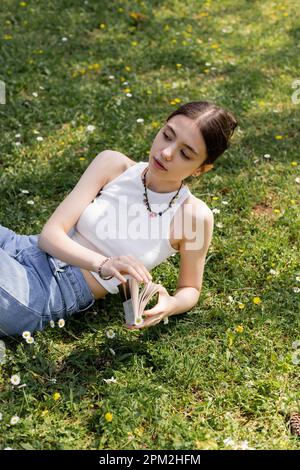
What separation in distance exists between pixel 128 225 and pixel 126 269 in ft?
1.25

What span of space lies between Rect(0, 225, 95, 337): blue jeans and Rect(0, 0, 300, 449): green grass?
13cm

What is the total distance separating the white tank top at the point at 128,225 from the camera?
2.86 metres

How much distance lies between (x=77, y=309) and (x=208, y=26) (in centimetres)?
442

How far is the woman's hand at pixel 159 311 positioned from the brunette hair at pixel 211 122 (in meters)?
0.68

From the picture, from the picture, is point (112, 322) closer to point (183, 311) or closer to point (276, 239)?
point (183, 311)

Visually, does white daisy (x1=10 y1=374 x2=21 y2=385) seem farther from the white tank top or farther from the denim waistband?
the white tank top

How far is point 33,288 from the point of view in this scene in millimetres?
2777

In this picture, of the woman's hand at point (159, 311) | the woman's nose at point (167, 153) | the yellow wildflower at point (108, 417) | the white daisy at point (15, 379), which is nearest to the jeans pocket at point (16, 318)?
the white daisy at point (15, 379)

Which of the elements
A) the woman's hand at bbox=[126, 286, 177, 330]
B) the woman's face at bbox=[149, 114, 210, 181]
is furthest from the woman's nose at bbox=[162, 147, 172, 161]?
the woman's hand at bbox=[126, 286, 177, 330]

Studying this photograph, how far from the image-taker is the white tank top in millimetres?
2863

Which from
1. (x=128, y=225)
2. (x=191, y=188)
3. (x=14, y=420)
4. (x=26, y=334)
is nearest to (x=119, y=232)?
(x=128, y=225)

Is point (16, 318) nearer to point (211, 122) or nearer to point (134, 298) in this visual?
point (134, 298)

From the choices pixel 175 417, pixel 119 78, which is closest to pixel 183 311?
pixel 175 417

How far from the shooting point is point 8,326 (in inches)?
110
